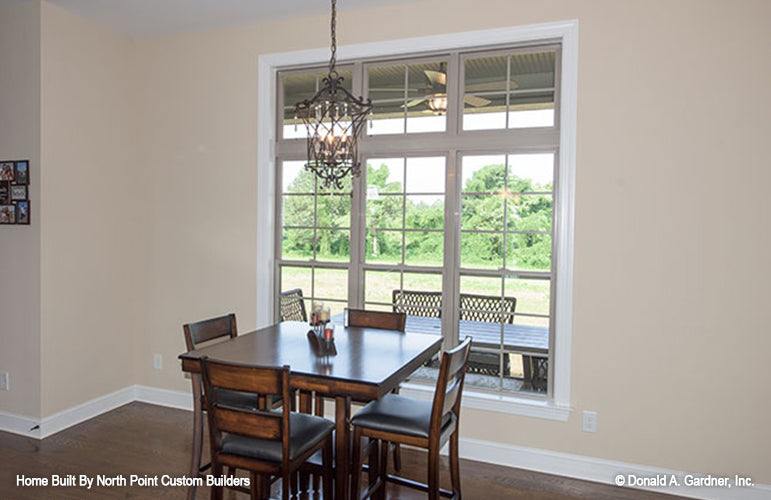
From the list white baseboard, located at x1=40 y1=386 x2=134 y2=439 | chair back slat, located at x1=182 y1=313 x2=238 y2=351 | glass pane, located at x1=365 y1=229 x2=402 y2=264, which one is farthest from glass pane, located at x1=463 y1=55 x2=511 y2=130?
white baseboard, located at x1=40 y1=386 x2=134 y2=439

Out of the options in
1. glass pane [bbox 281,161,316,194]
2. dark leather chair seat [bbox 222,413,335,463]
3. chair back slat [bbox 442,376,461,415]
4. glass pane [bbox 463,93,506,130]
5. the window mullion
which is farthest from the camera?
glass pane [bbox 281,161,316,194]

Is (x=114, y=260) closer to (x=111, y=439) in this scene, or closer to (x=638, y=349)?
(x=111, y=439)

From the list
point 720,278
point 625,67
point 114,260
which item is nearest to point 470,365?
point 720,278

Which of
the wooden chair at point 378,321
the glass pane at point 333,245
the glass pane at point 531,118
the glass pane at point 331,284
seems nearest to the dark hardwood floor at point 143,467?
the wooden chair at point 378,321

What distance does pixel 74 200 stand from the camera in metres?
3.90

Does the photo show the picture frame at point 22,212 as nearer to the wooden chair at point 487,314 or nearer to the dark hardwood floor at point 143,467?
the dark hardwood floor at point 143,467

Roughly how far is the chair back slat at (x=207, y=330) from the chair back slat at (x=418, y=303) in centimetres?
120

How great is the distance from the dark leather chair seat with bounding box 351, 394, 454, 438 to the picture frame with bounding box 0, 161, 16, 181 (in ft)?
10.3

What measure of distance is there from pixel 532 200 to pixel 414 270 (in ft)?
3.13

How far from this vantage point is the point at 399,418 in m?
2.50

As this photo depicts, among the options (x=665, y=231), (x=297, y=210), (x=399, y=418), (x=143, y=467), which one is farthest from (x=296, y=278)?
(x=665, y=231)

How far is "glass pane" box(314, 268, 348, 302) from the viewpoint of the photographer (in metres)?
3.94

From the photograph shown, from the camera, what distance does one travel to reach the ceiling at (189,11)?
362cm

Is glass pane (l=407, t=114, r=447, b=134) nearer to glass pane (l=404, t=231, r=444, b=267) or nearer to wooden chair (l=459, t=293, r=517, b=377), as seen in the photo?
glass pane (l=404, t=231, r=444, b=267)
